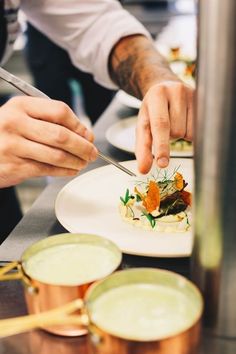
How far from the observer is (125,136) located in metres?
1.40

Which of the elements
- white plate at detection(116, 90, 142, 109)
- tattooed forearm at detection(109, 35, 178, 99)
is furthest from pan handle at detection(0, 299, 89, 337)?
white plate at detection(116, 90, 142, 109)

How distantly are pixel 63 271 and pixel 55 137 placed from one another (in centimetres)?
30

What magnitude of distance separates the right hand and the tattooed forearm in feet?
1.84

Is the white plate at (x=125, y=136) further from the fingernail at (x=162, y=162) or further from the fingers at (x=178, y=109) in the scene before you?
the fingernail at (x=162, y=162)

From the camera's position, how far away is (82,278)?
2.15ft

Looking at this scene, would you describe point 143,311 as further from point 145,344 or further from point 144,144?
point 144,144

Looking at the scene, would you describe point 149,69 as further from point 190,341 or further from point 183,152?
point 190,341

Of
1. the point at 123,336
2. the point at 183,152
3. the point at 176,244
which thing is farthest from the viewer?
the point at 183,152

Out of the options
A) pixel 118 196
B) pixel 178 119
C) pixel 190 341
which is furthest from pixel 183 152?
pixel 190 341

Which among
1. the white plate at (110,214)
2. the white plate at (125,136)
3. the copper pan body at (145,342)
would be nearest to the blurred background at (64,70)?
the white plate at (125,136)

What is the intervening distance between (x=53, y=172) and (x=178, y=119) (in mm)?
287

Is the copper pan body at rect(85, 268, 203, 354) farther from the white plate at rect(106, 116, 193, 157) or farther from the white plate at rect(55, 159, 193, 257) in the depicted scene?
the white plate at rect(106, 116, 193, 157)

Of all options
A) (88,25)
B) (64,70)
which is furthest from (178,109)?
(64,70)

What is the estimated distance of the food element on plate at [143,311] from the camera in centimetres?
55
